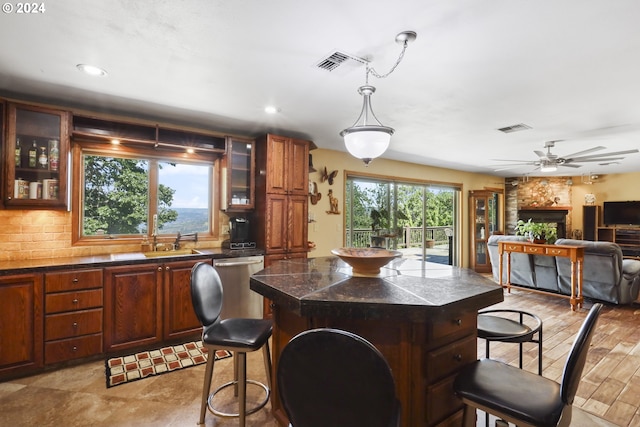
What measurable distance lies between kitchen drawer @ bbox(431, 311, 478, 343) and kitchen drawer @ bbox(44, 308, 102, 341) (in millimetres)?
3015

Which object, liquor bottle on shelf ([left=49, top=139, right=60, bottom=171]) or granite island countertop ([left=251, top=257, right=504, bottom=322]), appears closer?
granite island countertop ([left=251, top=257, right=504, bottom=322])

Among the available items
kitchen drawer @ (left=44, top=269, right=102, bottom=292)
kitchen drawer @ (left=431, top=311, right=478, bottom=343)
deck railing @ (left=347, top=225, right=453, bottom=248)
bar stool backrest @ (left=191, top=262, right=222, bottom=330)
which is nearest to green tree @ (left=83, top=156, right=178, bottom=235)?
kitchen drawer @ (left=44, top=269, right=102, bottom=292)

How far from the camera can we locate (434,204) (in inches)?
288

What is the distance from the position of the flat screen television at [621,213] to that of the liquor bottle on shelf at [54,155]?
10.9 meters

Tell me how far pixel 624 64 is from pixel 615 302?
4031 mm

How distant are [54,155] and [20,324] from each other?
1.54 meters

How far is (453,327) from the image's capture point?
176 centimetres

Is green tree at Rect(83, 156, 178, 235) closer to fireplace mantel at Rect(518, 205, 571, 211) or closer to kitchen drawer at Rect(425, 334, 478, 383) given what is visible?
kitchen drawer at Rect(425, 334, 478, 383)

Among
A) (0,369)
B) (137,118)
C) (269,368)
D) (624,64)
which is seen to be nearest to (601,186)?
(624,64)

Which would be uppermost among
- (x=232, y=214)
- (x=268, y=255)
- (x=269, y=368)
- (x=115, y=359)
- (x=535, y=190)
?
(x=535, y=190)

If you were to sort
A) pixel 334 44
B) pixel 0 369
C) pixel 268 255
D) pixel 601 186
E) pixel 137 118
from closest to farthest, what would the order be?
pixel 334 44 → pixel 0 369 → pixel 137 118 → pixel 268 255 → pixel 601 186

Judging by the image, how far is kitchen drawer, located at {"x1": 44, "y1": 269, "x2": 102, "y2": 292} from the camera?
9.24 ft

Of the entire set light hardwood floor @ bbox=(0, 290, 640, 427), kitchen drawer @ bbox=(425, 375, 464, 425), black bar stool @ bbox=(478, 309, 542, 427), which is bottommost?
light hardwood floor @ bbox=(0, 290, 640, 427)

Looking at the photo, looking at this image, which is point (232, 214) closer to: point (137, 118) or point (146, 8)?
point (137, 118)
